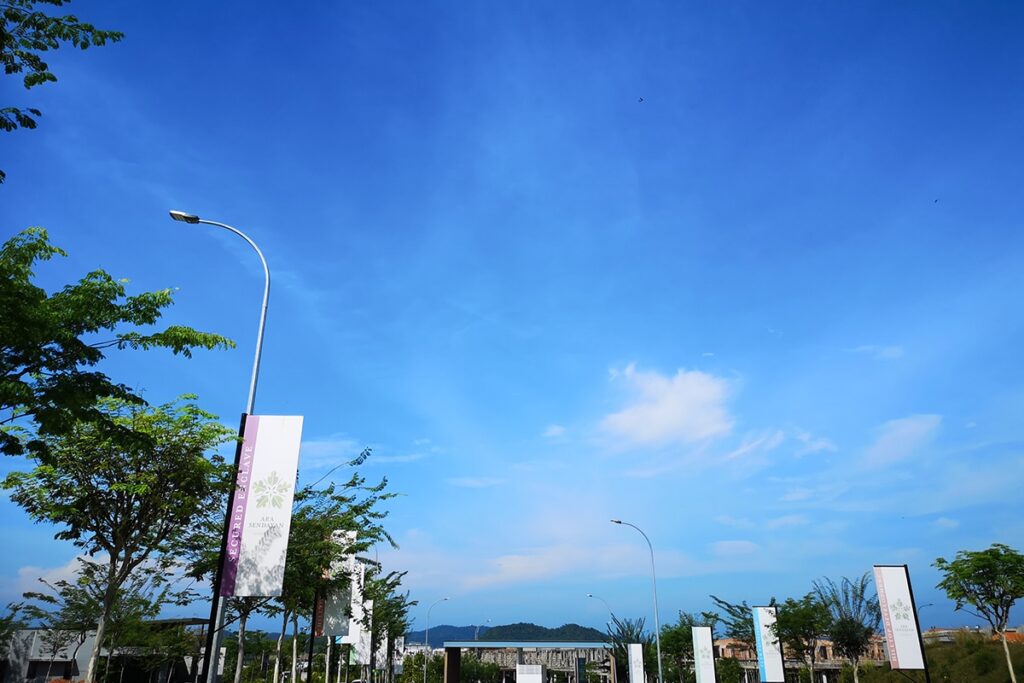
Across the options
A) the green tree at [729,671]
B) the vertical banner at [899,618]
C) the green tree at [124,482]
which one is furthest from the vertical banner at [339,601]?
the green tree at [729,671]

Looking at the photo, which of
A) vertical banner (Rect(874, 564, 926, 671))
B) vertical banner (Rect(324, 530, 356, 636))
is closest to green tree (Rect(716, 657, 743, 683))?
vertical banner (Rect(874, 564, 926, 671))

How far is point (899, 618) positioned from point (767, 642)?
55.3 ft

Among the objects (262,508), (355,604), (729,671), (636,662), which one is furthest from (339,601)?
(729,671)

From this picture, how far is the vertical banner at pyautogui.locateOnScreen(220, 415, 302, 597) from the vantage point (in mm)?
13836

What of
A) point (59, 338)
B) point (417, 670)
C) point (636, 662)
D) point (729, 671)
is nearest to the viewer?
point (59, 338)

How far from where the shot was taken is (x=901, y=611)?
25109 mm

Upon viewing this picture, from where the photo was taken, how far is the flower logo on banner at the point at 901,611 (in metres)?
25.0

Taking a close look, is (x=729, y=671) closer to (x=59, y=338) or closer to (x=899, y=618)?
(x=899, y=618)

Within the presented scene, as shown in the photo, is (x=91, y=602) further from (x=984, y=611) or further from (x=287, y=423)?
(x=984, y=611)

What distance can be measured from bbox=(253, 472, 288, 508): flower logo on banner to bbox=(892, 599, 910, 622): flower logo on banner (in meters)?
22.8

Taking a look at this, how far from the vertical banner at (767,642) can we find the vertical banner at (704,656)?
378cm

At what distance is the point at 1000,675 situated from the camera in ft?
116

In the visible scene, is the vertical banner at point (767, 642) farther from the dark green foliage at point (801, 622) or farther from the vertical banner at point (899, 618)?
the vertical banner at point (899, 618)

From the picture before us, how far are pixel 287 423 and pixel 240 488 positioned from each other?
169 cm
